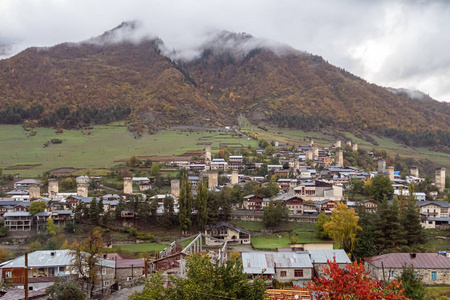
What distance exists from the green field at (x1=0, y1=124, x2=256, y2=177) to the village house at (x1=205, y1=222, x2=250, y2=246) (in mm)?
37475

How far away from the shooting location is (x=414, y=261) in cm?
3027

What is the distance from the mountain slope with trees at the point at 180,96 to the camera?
12662cm

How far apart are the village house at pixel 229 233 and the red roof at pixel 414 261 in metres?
16.6

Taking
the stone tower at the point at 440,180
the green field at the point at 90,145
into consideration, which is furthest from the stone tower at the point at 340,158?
the green field at the point at 90,145

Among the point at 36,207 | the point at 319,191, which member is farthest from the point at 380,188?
the point at 36,207

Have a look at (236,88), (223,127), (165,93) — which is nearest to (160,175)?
(223,127)

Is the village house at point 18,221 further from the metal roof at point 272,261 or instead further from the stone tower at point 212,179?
the metal roof at point 272,261

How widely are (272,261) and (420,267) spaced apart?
398 inches

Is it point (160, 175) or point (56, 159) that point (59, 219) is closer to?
point (160, 175)

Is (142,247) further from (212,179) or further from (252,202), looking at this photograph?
(212,179)

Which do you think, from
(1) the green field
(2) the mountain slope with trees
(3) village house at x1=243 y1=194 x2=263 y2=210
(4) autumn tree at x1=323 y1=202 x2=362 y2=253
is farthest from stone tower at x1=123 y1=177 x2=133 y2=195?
(2) the mountain slope with trees

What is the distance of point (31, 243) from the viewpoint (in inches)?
1608

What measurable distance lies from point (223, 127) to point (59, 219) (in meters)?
A: 79.1

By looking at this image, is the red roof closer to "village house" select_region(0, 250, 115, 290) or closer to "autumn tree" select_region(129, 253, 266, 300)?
"autumn tree" select_region(129, 253, 266, 300)
